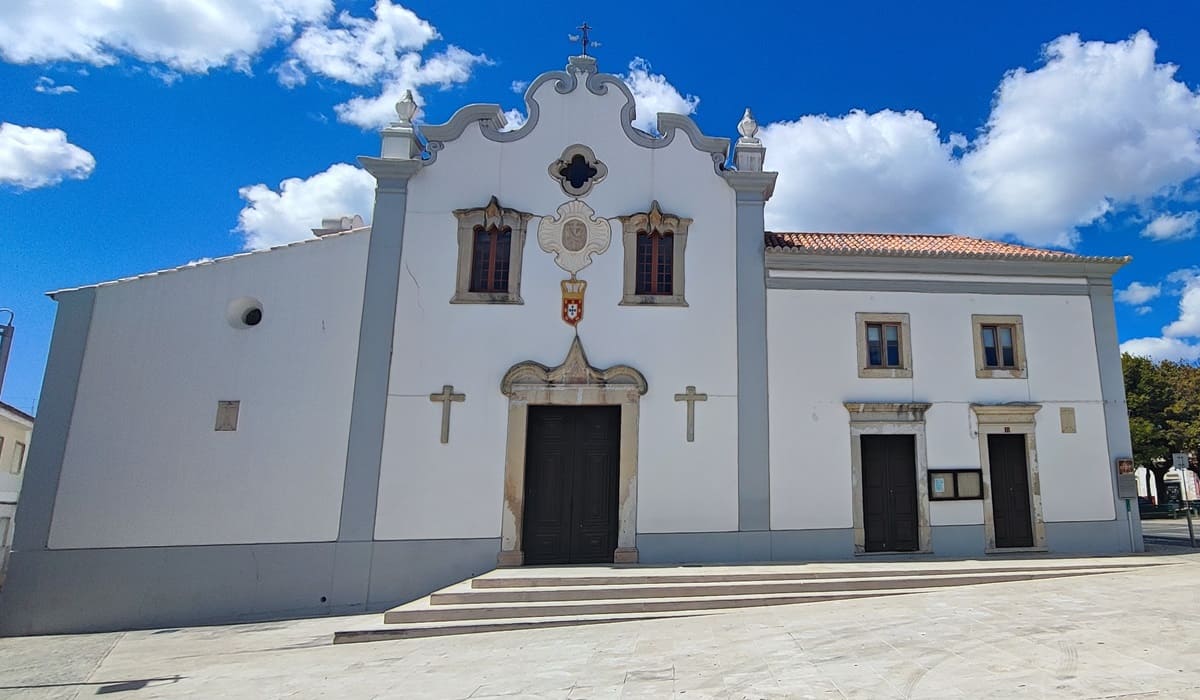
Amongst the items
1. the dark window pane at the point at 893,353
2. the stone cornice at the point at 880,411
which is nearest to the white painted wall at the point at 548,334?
the stone cornice at the point at 880,411

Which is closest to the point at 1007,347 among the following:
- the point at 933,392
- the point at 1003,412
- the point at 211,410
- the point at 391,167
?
the point at 1003,412

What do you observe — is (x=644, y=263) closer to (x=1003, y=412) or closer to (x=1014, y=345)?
(x=1003, y=412)

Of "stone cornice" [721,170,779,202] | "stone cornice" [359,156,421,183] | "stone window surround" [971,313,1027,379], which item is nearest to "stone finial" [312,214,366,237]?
"stone cornice" [359,156,421,183]

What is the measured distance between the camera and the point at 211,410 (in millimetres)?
11875

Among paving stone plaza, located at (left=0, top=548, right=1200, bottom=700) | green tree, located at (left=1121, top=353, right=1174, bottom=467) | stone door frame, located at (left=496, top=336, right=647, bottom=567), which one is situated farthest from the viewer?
green tree, located at (left=1121, top=353, right=1174, bottom=467)

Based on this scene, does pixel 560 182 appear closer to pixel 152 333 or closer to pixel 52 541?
pixel 152 333

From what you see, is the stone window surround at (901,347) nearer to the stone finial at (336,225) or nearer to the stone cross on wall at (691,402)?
the stone cross on wall at (691,402)

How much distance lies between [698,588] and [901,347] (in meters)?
6.67

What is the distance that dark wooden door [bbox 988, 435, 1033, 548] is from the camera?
12.7m

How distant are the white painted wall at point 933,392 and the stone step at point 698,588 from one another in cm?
211

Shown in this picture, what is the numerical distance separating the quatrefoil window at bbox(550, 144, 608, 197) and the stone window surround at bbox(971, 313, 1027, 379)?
27.0 ft

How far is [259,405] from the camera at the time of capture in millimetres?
11953

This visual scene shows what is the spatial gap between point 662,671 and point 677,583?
3906 millimetres

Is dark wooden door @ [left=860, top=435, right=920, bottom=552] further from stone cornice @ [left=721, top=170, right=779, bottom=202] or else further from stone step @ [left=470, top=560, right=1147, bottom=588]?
stone cornice @ [left=721, top=170, right=779, bottom=202]
